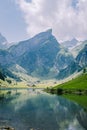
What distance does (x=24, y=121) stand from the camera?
80.8 metres

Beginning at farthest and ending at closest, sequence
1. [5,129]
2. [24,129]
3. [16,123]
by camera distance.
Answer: [16,123] → [24,129] → [5,129]

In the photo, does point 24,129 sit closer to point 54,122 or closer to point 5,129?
point 5,129

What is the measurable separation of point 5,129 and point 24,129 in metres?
6.09

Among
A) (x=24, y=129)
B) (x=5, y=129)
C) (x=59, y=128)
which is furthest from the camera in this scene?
(x=59, y=128)

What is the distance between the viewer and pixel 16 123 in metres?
76.4

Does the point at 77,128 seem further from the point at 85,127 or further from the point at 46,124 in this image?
the point at 46,124

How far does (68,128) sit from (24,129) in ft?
40.6

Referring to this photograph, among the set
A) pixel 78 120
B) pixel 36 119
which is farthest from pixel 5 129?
pixel 78 120

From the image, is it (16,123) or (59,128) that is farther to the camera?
(16,123)

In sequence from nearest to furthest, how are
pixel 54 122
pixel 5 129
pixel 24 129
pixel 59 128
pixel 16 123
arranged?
pixel 5 129 → pixel 24 129 → pixel 59 128 → pixel 16 123 → pixel 54 122

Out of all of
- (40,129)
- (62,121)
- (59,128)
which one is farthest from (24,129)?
(62,121)

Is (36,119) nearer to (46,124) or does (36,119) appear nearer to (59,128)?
(46,124)

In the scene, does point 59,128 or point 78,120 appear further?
point 78,120

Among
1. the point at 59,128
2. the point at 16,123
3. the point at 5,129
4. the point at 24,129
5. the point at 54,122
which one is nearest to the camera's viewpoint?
the point at 5,129
